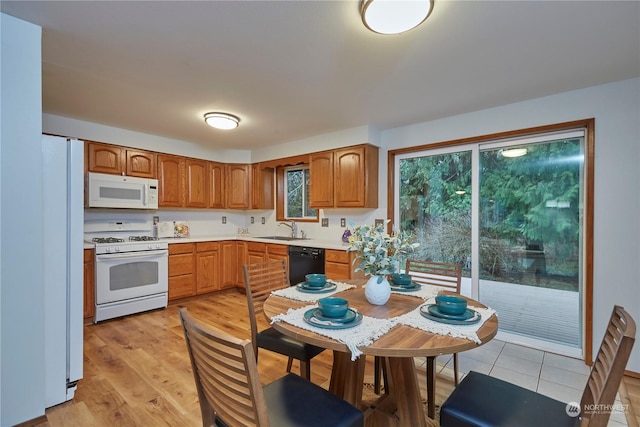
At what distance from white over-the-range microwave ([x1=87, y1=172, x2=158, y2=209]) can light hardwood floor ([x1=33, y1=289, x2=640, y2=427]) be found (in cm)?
140

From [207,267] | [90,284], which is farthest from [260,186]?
[90,284]

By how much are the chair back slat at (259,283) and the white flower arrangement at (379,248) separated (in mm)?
874

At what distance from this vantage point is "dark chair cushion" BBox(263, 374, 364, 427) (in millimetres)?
1097

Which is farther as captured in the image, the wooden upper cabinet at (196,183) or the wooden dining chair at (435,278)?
the wooden upper cabinet at (196,183)

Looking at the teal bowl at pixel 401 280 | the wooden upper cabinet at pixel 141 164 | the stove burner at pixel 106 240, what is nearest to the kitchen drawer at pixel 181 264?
the stove burner at pixel 106 240

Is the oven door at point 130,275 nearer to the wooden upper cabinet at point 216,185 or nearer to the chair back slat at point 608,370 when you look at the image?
the wooden upper cabinet at point 216,185

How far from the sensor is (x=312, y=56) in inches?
78.6

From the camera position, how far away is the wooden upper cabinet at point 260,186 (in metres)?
4.88

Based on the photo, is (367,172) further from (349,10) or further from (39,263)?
(39,263)

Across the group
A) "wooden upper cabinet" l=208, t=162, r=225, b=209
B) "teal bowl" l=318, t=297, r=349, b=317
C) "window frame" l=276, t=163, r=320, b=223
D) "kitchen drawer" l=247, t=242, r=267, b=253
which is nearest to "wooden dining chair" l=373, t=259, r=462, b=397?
"teal bowl" l=318, t=297, r=349, b=317

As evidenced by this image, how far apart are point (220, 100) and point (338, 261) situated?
2.12 m

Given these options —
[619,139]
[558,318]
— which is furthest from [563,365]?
[619,139]

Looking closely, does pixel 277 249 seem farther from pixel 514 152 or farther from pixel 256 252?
pixel 514 152

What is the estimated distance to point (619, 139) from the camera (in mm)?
2375
